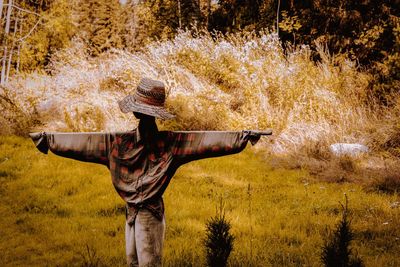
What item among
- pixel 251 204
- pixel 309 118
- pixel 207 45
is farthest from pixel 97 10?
pixel 251 204

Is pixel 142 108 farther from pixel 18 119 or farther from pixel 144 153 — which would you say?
pixel 18 119

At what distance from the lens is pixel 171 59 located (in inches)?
429

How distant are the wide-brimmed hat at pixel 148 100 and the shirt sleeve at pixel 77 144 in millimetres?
252

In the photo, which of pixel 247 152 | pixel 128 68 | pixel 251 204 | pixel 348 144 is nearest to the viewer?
pixel 251 204

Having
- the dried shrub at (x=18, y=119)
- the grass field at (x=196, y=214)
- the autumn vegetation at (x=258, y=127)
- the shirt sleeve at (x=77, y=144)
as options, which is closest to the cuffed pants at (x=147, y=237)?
the autumn vegetation at (x=258, y=127)

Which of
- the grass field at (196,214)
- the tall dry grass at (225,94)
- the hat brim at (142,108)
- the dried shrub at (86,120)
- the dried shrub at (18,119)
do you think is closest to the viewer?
the hat brim at (142,108)

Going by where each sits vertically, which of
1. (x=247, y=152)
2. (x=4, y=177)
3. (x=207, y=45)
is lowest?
(x=4, y=177)

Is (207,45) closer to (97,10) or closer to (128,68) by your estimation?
(128,68)

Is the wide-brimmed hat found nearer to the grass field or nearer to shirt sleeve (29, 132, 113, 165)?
shirt sleeve (29, 132, 113, 165)

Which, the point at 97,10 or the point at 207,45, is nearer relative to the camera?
the point at 207,45

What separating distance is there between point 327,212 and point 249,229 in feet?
3.67

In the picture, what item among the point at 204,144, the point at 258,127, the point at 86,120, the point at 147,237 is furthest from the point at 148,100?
the point at 86,120

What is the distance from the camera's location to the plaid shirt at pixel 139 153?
251 centimetres

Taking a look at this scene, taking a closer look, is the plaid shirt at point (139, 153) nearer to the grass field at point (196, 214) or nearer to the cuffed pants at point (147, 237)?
the cuffed pants at point (147, 237)
